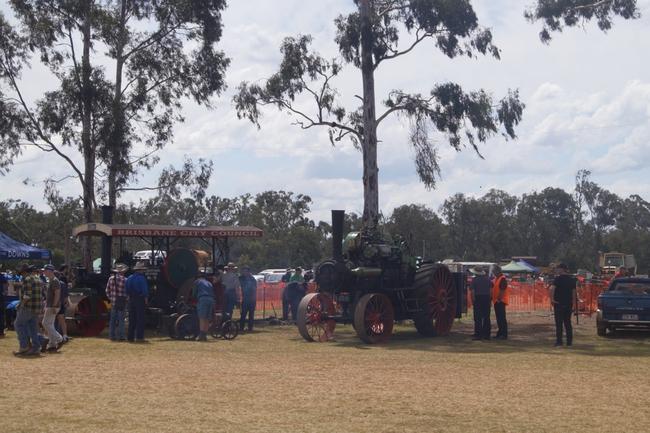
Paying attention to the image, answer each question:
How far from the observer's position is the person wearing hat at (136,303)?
61.3 ft

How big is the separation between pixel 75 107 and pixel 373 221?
33.1 feet

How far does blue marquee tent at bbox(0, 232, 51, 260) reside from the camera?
2526cm

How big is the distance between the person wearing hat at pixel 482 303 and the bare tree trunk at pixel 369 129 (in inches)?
314

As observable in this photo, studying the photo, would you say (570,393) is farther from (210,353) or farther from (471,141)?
(471,141)

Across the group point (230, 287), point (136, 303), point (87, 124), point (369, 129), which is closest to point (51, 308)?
point (136, 303)

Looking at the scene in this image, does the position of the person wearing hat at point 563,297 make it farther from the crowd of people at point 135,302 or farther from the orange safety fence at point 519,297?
the orange safety fence at point 519,297

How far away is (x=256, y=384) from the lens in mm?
11836

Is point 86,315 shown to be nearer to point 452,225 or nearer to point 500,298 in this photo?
point 500,298

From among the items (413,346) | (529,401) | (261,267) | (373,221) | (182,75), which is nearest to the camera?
(529,401)

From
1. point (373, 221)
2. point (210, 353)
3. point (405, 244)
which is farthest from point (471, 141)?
point (210, 353)

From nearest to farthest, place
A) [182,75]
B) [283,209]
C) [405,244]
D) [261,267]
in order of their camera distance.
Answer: [405,244]
[182,75]
[261,267]
[283,209]

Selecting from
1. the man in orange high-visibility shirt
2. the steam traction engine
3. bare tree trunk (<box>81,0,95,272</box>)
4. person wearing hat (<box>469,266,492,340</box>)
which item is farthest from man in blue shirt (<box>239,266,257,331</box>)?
bare tree trunk (<box>81,0,95,272</box>)

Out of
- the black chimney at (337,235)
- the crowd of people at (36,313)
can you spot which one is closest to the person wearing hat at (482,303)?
the black chimney at (337,235)

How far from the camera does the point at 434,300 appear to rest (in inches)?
801
